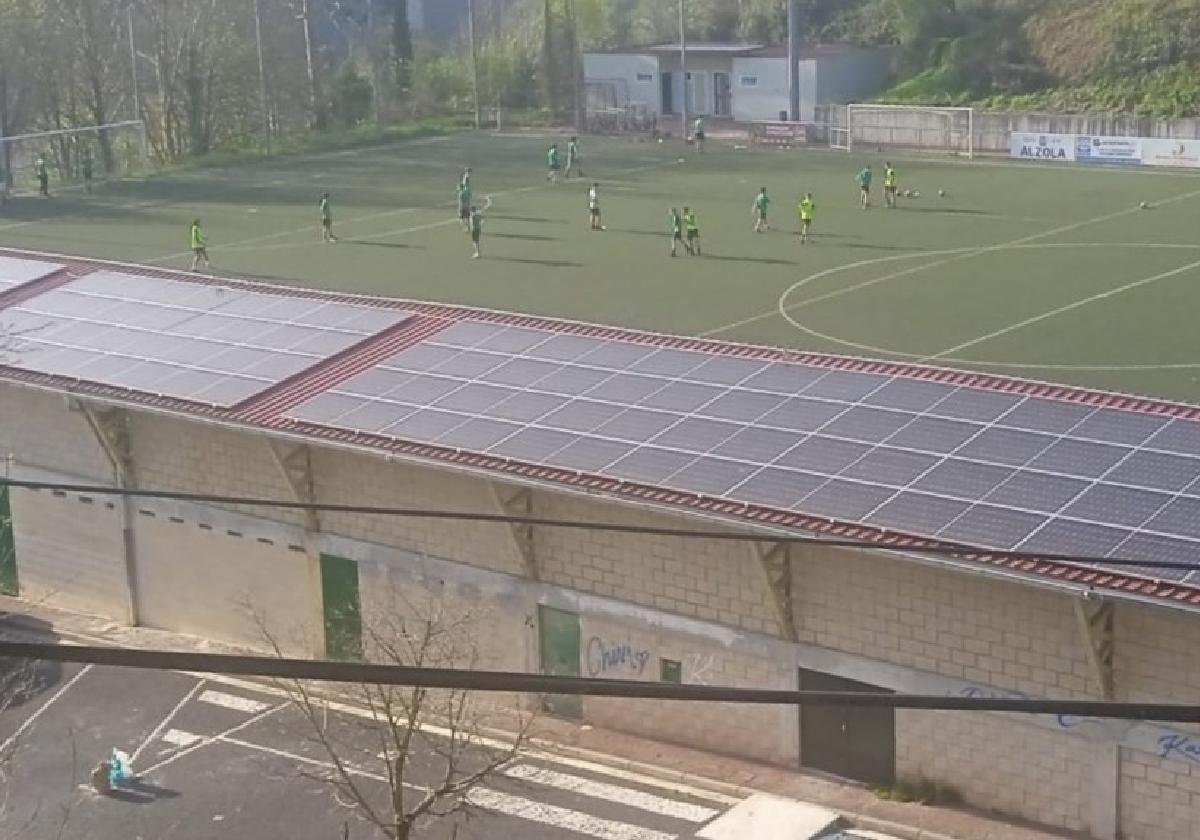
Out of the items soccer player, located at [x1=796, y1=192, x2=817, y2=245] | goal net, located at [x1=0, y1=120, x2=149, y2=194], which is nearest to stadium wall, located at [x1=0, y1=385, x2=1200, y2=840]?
Result: soccer player, located at [x1=796, y1=192, x2=817, y2=245]

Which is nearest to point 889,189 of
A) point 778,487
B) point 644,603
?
point 644,603

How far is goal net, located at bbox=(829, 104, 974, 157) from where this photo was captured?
2290 inches

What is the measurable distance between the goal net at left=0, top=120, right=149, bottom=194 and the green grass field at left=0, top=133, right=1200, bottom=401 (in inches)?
128

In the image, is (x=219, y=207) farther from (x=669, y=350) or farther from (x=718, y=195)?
(x=669, y=350)

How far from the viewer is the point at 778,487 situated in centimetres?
1833

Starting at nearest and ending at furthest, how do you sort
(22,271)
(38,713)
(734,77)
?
(38,713)
(22,271)
(734,77)

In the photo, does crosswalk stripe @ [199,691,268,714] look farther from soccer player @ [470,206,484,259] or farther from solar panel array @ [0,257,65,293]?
soccer player @ [470,206,484,259]

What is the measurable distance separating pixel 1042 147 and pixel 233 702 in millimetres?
39837

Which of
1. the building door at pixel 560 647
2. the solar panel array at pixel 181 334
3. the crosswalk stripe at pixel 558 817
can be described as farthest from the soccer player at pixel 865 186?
the crosswalk stripe at pixel 558 817

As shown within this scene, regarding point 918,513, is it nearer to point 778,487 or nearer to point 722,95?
point 778,487

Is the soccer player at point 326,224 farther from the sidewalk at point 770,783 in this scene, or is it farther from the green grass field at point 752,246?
the sidewalk at point 770,783

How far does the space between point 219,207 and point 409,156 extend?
10633mm

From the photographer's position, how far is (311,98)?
72812 millimetres

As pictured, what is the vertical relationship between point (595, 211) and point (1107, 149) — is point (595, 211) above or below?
below
